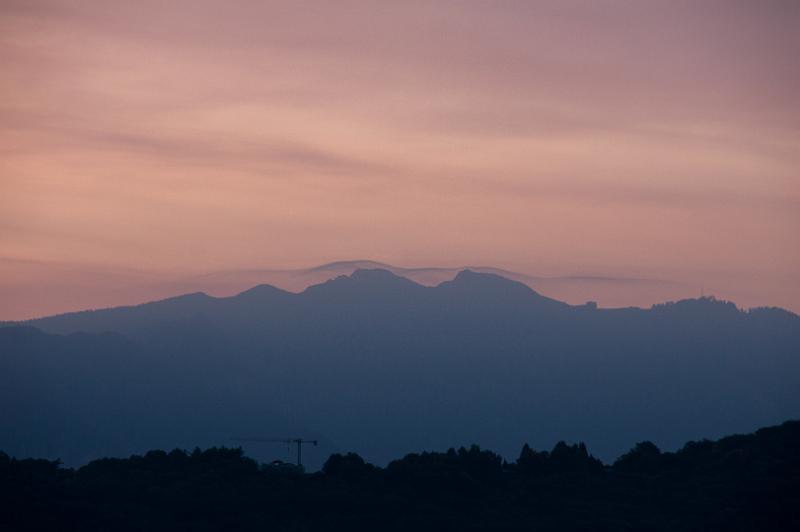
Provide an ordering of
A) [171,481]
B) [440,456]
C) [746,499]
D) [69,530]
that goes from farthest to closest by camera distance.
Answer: [440,456] < [171,481] < [746,499] < [69,530]

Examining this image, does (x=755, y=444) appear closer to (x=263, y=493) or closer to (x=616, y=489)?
(x=616, y=489)

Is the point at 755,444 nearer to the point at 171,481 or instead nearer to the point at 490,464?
the point at 490,464

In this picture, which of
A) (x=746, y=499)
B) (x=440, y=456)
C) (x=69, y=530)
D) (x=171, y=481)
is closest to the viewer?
(x=69, y=530)

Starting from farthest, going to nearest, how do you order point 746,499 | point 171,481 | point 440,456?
point 440,456, point 171,481, point 746,499

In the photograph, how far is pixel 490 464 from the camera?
101438 millimetres

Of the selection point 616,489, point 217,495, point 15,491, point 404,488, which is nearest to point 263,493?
point 217,495

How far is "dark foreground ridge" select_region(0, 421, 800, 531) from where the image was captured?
271 ft

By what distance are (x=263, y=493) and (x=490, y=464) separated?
1999cm

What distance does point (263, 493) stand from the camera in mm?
88875

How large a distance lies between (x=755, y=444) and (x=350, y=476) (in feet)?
94.1

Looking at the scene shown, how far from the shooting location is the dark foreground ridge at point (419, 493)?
82625 mm

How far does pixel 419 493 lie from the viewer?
92125 mm

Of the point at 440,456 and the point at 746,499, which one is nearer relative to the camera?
the point at 746,499

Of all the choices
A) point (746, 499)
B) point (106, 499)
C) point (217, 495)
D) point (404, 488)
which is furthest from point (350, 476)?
point (746, 499)
